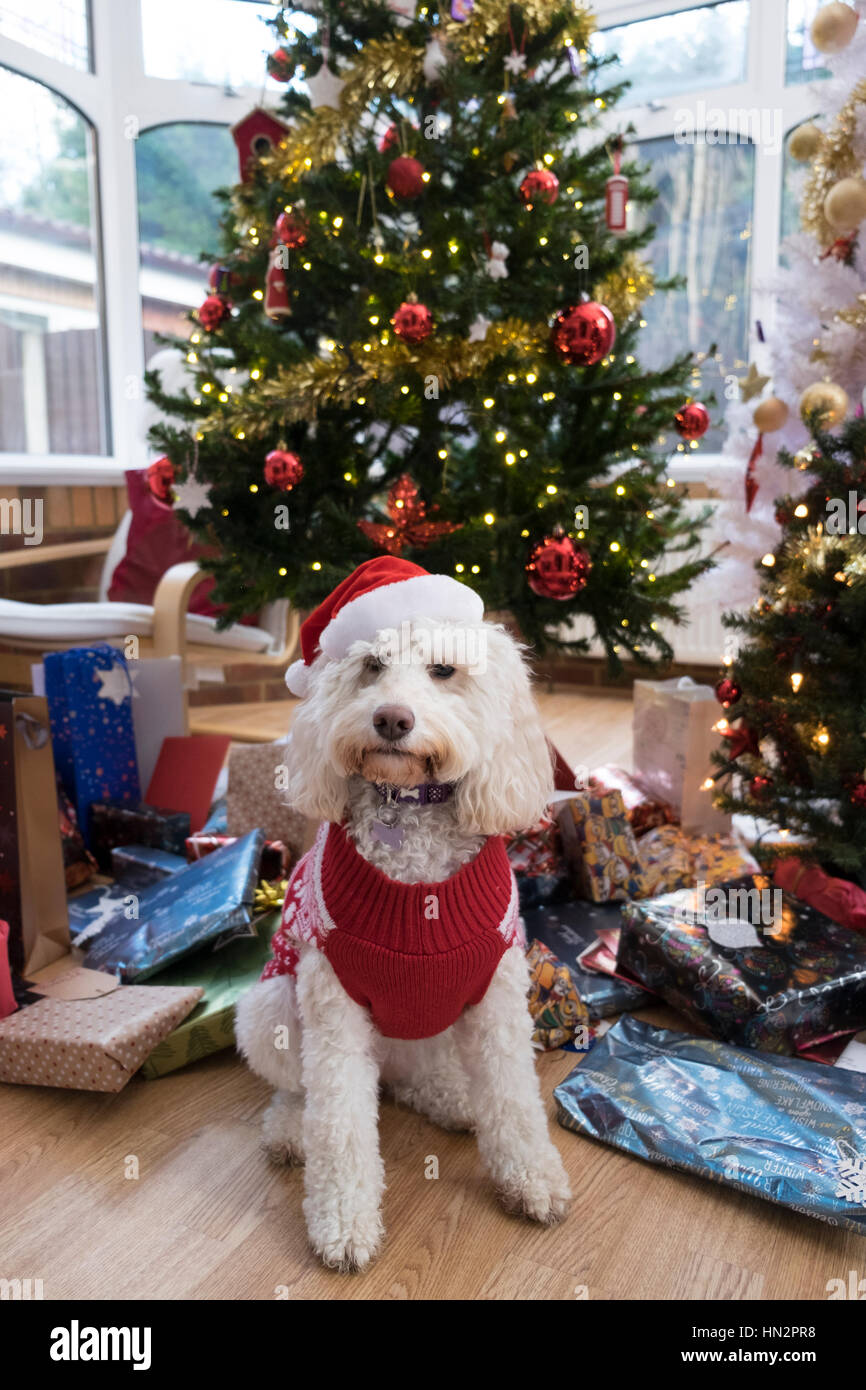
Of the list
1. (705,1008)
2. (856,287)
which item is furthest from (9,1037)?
(856,287)

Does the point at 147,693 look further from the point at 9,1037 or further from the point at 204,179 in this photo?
the point at 204,179

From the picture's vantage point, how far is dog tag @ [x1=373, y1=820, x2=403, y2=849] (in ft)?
3.98

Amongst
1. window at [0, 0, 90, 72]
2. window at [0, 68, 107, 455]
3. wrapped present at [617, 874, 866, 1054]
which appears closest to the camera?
wrapped present at [617, 874, 866, 1054]

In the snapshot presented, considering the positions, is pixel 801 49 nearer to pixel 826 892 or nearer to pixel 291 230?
pixel 291 230

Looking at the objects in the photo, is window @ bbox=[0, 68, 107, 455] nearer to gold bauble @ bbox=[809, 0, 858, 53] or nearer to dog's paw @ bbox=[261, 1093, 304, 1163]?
gold bauble @ bbox=[809, 0, 858, 53]

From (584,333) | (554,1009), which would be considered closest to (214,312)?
(584,333)

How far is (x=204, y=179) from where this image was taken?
4125mm

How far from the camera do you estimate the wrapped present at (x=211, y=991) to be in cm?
156

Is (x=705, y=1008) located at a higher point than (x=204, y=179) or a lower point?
lower

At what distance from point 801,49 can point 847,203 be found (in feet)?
7.23

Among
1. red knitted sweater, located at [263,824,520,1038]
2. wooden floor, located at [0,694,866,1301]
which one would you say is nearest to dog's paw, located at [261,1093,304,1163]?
wooden floor, located at [0,694,866,1301]

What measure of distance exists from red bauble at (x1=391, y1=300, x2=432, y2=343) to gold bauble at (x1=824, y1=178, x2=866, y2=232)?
1.01 meters
